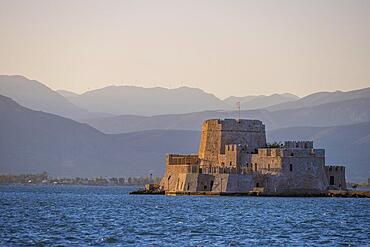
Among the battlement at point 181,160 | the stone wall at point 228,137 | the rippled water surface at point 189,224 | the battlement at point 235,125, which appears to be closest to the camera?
the rippled water surface at point 189,224

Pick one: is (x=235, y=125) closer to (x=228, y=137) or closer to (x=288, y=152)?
(x=228, y=137)

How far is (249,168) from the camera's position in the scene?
111812 mm

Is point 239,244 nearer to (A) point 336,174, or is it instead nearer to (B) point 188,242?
(B) point 188,242

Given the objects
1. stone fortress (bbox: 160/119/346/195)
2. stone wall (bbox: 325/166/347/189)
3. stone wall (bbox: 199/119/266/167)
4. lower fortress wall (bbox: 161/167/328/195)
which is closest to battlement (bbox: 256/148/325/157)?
stone fortress (bbox: 160/119/346/195)

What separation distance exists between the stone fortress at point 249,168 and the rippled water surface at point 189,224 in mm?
8129

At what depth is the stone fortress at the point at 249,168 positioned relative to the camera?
110 meters

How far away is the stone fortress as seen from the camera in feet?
362

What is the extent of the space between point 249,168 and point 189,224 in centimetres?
4143

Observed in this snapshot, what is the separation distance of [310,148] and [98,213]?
36003 mm

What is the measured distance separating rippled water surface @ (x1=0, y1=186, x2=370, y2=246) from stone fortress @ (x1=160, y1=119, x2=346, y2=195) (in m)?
8.13

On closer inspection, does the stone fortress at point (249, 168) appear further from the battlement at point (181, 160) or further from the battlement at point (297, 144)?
the battlement at point (181, 160)

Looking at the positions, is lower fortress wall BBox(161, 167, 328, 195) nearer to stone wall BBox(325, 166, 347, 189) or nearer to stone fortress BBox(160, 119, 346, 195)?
stone fortress BBox(160, 119, 346, 195)

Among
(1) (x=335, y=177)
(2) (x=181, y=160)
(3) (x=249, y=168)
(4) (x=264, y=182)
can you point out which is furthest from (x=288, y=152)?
(2) (x=181, y=160)

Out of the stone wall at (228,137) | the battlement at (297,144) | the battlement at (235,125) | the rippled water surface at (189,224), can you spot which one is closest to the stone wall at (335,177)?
the battlement at (297,144)
